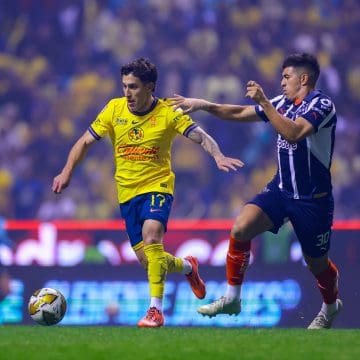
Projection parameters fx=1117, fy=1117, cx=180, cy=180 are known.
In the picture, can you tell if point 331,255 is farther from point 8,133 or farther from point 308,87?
point 8,133

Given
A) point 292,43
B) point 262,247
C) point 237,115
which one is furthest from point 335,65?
point 237,115

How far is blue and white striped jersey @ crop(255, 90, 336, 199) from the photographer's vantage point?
861cm

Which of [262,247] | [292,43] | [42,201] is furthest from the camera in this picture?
[292,43]

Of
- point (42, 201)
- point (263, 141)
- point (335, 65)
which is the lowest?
point (42, 201)

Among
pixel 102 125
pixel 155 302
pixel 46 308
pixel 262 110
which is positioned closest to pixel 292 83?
pixel 262 110

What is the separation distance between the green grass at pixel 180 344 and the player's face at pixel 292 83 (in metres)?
1.86

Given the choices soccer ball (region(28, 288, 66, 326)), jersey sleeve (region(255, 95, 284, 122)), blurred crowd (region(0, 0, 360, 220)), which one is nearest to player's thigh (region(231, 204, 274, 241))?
jersey sleeve (region(255, 95, 284, 122))

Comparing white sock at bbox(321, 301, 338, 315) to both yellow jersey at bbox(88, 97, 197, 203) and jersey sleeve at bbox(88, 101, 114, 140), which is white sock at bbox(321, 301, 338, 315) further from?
jersey sleeve at bbox(88, 101, 114, 140)

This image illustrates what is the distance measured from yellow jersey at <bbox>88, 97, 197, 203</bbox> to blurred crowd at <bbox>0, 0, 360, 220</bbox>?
900 cm

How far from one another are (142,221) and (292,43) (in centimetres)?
1154

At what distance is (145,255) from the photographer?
30.5 feet

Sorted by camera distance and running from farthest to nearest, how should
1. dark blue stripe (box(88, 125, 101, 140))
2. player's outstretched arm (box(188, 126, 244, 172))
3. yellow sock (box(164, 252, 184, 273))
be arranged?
yellow sock (box(164, 252, 184, 273)) < dark blue stripe (box(88, 125, 101, 140)) < player's outstretched arm (box(188, 126, 244, 172))

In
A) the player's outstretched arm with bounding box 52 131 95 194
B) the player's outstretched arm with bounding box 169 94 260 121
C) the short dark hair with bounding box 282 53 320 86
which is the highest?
the short dark hair with bounding box 282 53 320 86

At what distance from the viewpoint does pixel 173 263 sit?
9.56 meters
